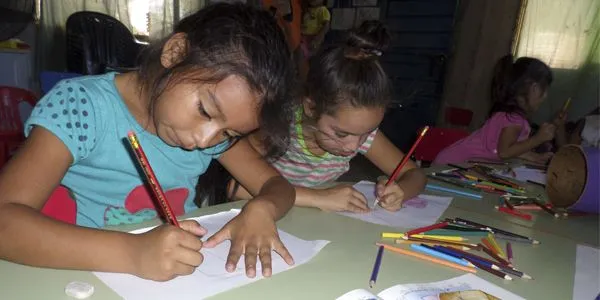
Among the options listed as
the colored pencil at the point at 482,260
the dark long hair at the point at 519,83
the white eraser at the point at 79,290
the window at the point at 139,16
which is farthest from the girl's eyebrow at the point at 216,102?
the window at the point at 139,16

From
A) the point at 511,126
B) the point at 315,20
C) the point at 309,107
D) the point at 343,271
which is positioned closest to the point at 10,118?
the point at 309,107

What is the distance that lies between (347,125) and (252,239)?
458 mm

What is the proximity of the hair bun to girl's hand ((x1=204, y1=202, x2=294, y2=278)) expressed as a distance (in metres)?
0.53

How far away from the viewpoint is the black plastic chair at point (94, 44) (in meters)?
2.09

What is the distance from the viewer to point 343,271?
2.02 ft

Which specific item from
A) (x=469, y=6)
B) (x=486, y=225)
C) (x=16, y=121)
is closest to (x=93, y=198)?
(x=486, y=225)

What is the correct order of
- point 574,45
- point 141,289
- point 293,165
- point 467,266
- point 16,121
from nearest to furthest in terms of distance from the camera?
point 141,289, point 467,266, point 293,165, point 16,121, point 574,45

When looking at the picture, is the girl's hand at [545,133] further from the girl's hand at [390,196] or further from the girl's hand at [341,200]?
the girl's hand at [341,200]

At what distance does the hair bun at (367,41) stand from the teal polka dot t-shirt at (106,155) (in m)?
0.42

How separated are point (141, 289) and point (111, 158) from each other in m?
0.36

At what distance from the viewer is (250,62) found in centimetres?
68

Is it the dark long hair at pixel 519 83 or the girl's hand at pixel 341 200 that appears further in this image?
the dark long hair at pixel 519 83

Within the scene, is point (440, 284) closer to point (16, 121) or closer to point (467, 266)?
point (467, 266)

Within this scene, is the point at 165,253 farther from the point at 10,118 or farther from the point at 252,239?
the point at 10,118
